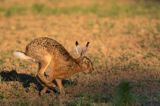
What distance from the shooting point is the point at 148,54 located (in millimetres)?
14086

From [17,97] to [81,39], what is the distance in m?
6.63

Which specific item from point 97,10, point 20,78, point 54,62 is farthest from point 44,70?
point 97,10

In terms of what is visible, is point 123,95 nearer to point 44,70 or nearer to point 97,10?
point 44,70

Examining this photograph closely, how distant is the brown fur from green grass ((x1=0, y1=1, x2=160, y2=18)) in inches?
439

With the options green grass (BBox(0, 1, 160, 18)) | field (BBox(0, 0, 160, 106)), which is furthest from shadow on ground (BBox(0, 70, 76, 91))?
green grass (BBox(0, 1, 160, 18))

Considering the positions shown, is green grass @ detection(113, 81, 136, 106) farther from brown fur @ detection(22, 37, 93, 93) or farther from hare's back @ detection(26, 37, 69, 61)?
hare's back @ detection(26, 37, 69, 61)

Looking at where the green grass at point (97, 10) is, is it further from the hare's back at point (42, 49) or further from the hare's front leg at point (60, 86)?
the hare's front leg at point (60, 86)

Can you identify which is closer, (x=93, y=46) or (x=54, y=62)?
(x=54, y=62)

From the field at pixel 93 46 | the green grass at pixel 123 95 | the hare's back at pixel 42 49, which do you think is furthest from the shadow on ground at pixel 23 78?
the green grass at pixel 123 95

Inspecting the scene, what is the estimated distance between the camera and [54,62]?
1041 cm

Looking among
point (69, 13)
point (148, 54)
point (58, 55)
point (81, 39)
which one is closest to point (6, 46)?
point (81, 39)

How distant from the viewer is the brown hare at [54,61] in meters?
10.3

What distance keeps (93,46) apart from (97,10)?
761cm

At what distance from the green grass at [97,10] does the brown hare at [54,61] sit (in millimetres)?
11140
